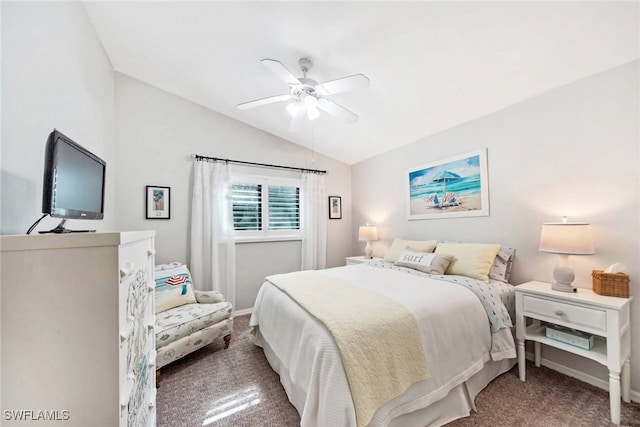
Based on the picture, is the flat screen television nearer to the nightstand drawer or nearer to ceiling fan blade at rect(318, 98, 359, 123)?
ceiling fan blade at rect(318, 98, 359, 123)

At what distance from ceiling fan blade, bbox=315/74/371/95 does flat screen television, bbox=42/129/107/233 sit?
1465mm

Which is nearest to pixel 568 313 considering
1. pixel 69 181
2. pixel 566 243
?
pixel 566 243

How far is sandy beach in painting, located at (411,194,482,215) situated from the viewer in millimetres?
2668

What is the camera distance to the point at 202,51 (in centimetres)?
229

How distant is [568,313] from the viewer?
1.69 m

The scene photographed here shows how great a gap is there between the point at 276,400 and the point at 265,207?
2513mm

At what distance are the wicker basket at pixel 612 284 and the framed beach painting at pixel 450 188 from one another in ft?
3.17

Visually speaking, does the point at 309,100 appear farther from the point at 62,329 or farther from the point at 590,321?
the point at 590,321

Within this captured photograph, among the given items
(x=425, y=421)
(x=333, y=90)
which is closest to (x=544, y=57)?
(x=333, y=90)

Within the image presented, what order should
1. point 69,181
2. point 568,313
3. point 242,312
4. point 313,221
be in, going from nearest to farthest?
point 69,181, point 568,313, point 242,312, point 313,221

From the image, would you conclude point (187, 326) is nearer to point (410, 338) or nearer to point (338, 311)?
point (338, 311)

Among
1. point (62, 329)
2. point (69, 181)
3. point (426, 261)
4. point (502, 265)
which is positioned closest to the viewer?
point (62, 329)

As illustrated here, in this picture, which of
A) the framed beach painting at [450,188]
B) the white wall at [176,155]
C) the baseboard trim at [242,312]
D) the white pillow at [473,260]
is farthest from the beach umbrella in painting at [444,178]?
the baseboard trim at [242,312]

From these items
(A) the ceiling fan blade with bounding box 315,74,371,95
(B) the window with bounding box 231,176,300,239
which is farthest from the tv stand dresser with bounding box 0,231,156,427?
(B) the window with bounding box 231,176,300,239
